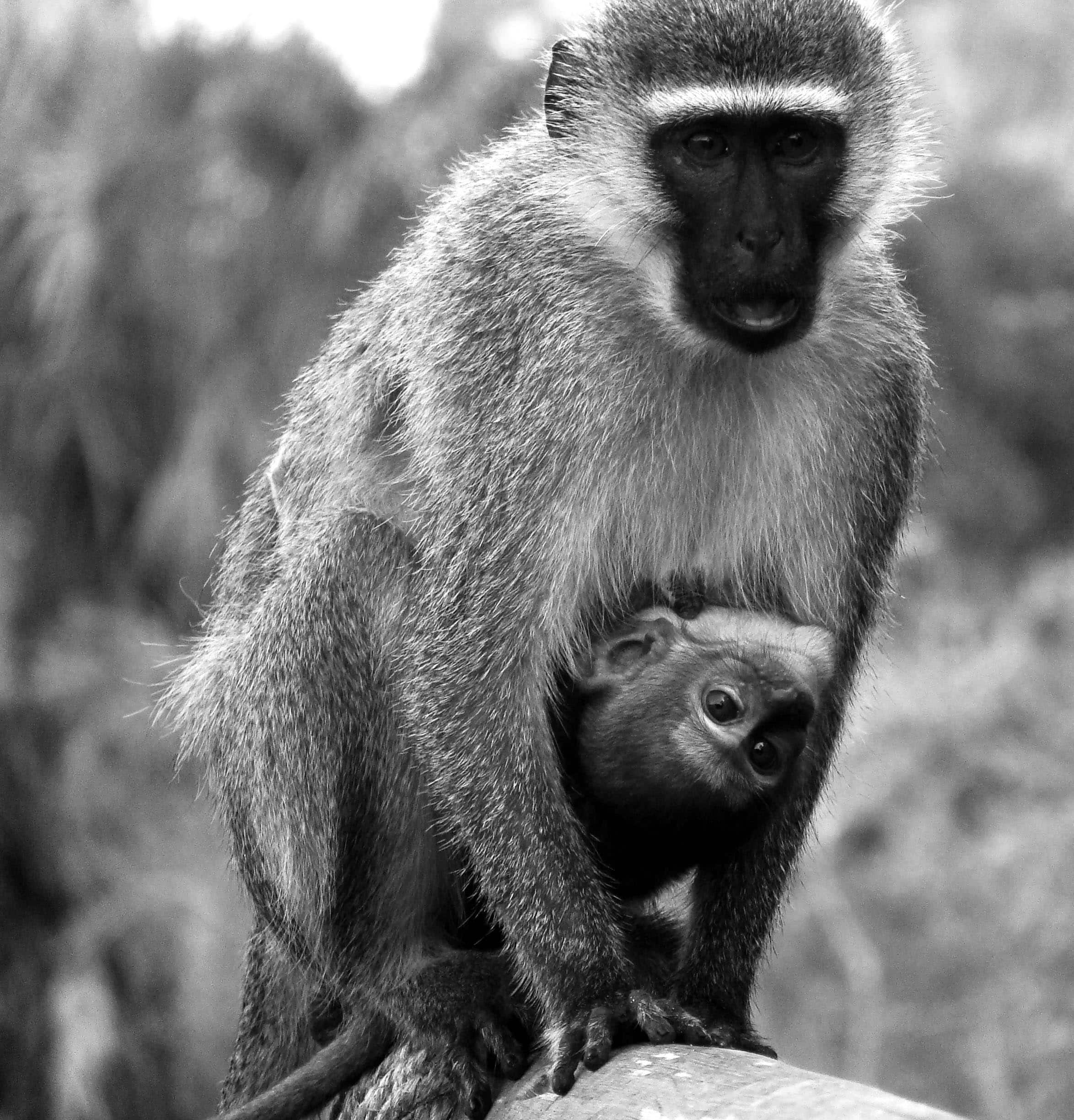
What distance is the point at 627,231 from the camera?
4.17 meters

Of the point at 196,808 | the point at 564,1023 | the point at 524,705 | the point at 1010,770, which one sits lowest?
the point at 196,808

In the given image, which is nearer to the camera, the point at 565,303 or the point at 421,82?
the point at 565,303

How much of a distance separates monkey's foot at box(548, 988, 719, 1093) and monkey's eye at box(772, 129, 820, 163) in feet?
7.02

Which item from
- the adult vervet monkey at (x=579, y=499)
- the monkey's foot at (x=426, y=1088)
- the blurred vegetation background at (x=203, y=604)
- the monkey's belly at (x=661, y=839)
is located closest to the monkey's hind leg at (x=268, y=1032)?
the adult vervet monkey at (x=579, y=499)

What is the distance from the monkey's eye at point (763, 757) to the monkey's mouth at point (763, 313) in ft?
3.58

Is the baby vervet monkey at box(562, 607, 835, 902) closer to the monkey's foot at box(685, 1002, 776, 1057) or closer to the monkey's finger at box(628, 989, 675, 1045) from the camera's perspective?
the monkey's foot at box(685, 1002, 776, 1057)

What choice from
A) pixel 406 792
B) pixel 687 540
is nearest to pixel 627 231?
pixel 687 540

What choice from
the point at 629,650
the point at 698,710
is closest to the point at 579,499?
the point at 629,650

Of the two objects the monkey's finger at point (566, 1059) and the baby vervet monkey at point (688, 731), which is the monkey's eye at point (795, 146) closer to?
the baby vervet monkey at point (688, 731)

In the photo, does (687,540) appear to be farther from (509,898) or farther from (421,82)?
(421,82)

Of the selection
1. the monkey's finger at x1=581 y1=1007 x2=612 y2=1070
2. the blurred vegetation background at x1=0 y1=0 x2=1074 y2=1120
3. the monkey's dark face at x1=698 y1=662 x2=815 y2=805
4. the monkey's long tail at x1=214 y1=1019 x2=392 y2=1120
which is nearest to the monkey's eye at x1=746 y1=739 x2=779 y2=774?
the monkey's dark face at x1=698 y1=662 x2=815 y2=805

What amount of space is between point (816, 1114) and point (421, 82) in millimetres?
11063

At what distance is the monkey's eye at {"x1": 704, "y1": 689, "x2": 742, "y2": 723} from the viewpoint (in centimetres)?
415

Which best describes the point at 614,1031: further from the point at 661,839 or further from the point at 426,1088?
the point at 661,839
